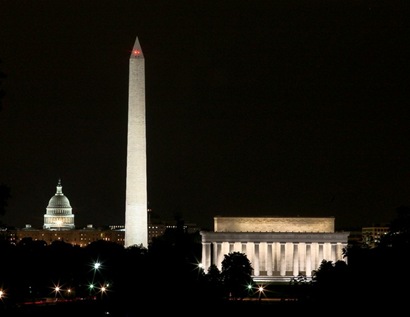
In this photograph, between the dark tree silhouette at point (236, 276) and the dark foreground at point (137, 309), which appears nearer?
the dark foreground at point (137, 309)

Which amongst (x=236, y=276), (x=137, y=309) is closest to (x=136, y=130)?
(x=236, y=276)

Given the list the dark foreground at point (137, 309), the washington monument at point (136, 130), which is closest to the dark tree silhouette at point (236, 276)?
the washington monument at point (136, 130)

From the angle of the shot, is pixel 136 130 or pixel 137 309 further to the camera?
pixel 136 130

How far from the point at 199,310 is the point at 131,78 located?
87310 mm

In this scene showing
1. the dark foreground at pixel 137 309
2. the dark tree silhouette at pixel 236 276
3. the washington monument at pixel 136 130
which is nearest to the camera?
the dark foreground at pixel 137 309

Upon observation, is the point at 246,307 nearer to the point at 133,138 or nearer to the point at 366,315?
the point at 366,315

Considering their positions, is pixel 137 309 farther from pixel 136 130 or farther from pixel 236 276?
pixel 136 130

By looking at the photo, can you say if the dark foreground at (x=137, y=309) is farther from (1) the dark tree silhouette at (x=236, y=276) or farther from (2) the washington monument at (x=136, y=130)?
(2) the washington monument at (x=136, y=130)

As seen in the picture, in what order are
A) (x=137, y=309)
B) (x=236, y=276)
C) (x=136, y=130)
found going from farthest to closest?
(x=136, y=130) < (x=236, y=276) < (x=137, y=309)

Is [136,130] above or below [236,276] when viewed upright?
above

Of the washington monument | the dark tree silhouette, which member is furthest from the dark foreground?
the washington monument

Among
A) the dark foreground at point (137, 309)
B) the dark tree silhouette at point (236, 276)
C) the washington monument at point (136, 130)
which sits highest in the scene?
the washington monument at point (136, 130)

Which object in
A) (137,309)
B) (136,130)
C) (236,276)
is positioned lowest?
(137,309)

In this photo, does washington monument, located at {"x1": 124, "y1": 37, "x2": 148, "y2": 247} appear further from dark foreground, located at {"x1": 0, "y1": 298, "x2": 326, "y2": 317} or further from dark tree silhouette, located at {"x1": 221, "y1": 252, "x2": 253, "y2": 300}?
dark foreground, located at {"x1": 0, "y1": 298, "x2": 326, "y2": 317}
